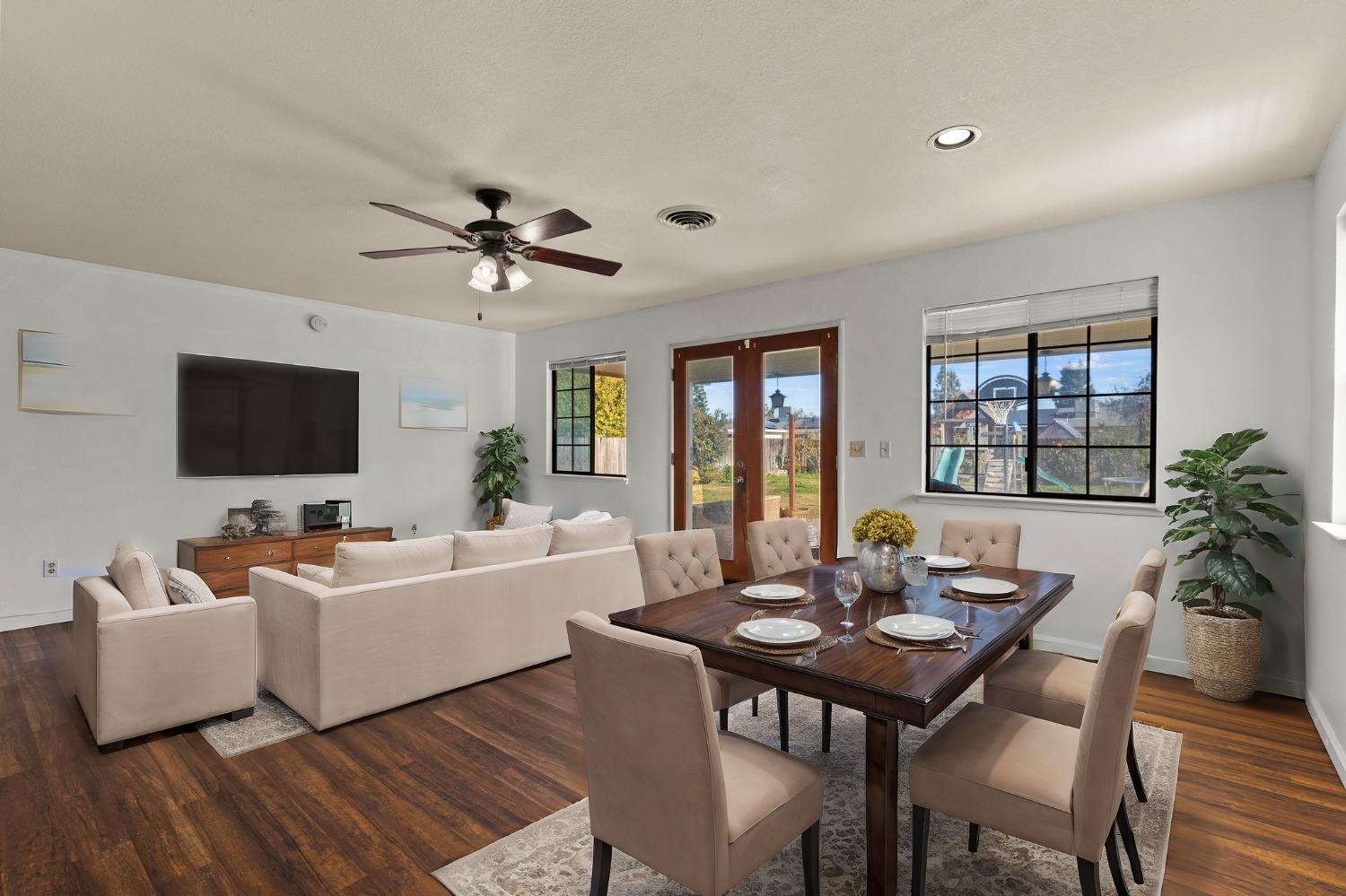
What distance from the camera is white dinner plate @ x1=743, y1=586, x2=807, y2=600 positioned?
2408mm

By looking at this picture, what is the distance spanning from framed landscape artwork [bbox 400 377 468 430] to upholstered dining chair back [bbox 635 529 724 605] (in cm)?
462

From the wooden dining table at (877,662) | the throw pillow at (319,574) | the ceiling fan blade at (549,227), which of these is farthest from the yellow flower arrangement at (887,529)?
the throw pillow at (319,574)

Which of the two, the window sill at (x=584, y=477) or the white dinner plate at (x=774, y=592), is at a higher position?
the window sill at (x=584, y=477)

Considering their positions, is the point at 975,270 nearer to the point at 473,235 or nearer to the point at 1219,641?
the point at 1219,641

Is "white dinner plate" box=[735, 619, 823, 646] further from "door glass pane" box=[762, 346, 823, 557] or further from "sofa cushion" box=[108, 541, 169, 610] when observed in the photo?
"door glass pane" box=[762, 346, 823, 557]

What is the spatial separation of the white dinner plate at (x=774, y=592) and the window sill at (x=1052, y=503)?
2.39 meters

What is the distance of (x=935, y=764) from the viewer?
5.80 feet

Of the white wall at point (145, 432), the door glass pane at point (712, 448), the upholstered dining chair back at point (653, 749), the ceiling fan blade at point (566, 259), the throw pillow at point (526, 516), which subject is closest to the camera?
the upholstered dining chair back at point (653, 749)

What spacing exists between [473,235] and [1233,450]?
396 cm

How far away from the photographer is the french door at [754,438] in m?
5.21

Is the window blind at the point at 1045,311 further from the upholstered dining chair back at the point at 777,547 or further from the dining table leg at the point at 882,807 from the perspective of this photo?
the dining table leg at the point at 882,807

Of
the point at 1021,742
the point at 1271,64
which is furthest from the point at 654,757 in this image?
the point at 1271,64

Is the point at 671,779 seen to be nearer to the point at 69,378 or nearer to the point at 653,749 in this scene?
the point at 653,749

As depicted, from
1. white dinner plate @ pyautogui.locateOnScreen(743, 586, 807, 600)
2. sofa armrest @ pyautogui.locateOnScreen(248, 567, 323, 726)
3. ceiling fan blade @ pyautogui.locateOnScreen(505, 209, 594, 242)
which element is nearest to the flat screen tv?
sofa armrest @ pyautogui.locateOnScreen(248, 567, 323, 726)
